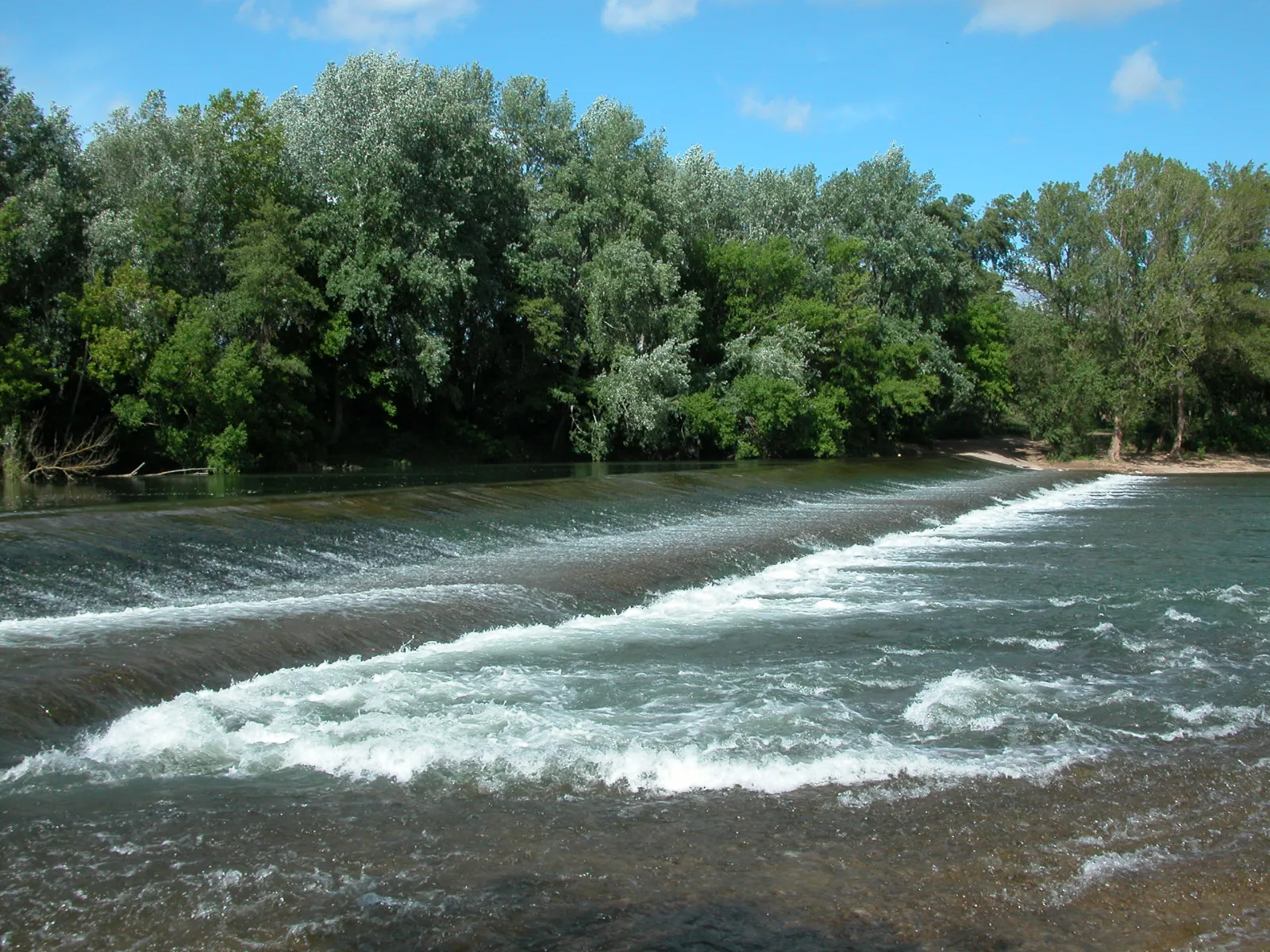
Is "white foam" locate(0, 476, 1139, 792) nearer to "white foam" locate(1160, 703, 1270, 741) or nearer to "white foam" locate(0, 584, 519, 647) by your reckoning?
"white foam" locate(1160, 703, 1270, 741)

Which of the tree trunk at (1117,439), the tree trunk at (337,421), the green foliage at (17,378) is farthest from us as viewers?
the tree trunk at (1117,439)

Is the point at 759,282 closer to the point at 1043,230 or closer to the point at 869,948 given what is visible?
the point at 1043,230

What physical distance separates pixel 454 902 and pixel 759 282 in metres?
41.2

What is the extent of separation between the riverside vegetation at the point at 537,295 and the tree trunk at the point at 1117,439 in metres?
0.43

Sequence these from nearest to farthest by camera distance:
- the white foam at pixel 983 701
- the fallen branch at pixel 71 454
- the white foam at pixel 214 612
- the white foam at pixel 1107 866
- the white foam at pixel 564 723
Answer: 1. the white foam at pixel 1107 866
2. the white foam at pixel 564 723
3. the white foam at pixel 983 701
4. the white foam at pixel 214 612
5. the fallen branch at pixel 71 454

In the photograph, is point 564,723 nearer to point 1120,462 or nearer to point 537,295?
point 537,295

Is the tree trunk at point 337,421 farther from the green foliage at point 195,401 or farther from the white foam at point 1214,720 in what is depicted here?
the white foam at point 1214,720

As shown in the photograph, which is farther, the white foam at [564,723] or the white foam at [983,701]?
the white foam at [983,701]

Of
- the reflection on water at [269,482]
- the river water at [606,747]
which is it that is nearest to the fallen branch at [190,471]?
the reflection on water at [269,482]

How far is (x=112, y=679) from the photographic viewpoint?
8.06 m

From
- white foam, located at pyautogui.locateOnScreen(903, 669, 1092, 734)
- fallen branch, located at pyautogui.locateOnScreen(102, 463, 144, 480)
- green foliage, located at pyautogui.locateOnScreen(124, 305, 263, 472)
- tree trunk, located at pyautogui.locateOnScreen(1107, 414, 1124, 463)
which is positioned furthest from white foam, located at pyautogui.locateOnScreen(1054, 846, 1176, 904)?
tree trunk, located at pyautogui.locateOnScreen(1107, 414, 1124, 463)

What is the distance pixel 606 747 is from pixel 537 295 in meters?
34.5

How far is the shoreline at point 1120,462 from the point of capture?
4766cm

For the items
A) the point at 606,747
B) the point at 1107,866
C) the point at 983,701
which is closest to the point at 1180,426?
the point at 983,701
